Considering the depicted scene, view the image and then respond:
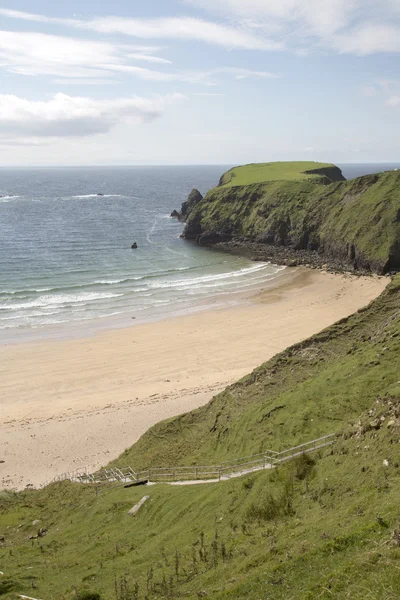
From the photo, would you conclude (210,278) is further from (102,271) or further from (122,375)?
(122,375)

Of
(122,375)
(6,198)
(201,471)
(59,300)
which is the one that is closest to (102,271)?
(59,300)

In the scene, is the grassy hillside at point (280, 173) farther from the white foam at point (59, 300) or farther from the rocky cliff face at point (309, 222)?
the white foam at point (59, 300)

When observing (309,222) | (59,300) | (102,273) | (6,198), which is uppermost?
(6,198)

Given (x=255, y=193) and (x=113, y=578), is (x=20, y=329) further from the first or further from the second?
(x=255, y=193)

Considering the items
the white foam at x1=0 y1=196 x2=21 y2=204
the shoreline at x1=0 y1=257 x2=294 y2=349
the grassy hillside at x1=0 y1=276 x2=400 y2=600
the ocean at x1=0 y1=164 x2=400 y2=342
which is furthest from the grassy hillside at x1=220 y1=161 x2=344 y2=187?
the grassy hillside at x1=0 y1=276 x2=400 y2=600

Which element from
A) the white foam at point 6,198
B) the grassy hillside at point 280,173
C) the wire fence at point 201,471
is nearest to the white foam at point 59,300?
the wire fence at point 201,471

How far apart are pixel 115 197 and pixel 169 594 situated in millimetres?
169073

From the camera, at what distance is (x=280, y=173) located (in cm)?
11438

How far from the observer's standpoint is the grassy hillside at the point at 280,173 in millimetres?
108688

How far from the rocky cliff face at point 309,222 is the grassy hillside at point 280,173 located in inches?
272

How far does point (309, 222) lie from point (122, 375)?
181ft

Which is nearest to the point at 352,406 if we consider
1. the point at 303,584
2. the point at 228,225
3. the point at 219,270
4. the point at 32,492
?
the point at 303,584

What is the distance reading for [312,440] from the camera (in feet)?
61.0

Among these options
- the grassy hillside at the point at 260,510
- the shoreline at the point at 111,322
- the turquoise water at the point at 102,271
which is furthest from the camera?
the turquoise water at the point at 102,271
